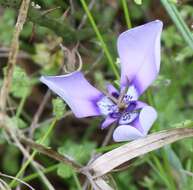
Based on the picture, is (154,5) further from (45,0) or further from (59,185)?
(45,0)

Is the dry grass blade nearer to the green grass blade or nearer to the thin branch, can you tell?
the thin branch

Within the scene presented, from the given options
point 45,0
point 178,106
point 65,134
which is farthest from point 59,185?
point 45,0

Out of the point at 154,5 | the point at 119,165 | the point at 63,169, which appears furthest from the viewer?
the point at 154,5

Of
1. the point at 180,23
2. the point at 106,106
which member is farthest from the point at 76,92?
the point at 180,23

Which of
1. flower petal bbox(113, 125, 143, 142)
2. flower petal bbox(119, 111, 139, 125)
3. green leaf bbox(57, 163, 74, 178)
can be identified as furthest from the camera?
green leaf bbox(57, 163, 74, 178)

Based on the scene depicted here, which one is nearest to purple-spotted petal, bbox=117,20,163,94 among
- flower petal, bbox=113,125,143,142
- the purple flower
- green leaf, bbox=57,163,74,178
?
the purple flower

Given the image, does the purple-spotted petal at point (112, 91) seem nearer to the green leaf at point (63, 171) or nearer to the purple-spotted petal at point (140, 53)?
the purple-spotted petal at point (140, 53)

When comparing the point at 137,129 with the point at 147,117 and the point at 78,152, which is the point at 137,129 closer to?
the point at 147,117
